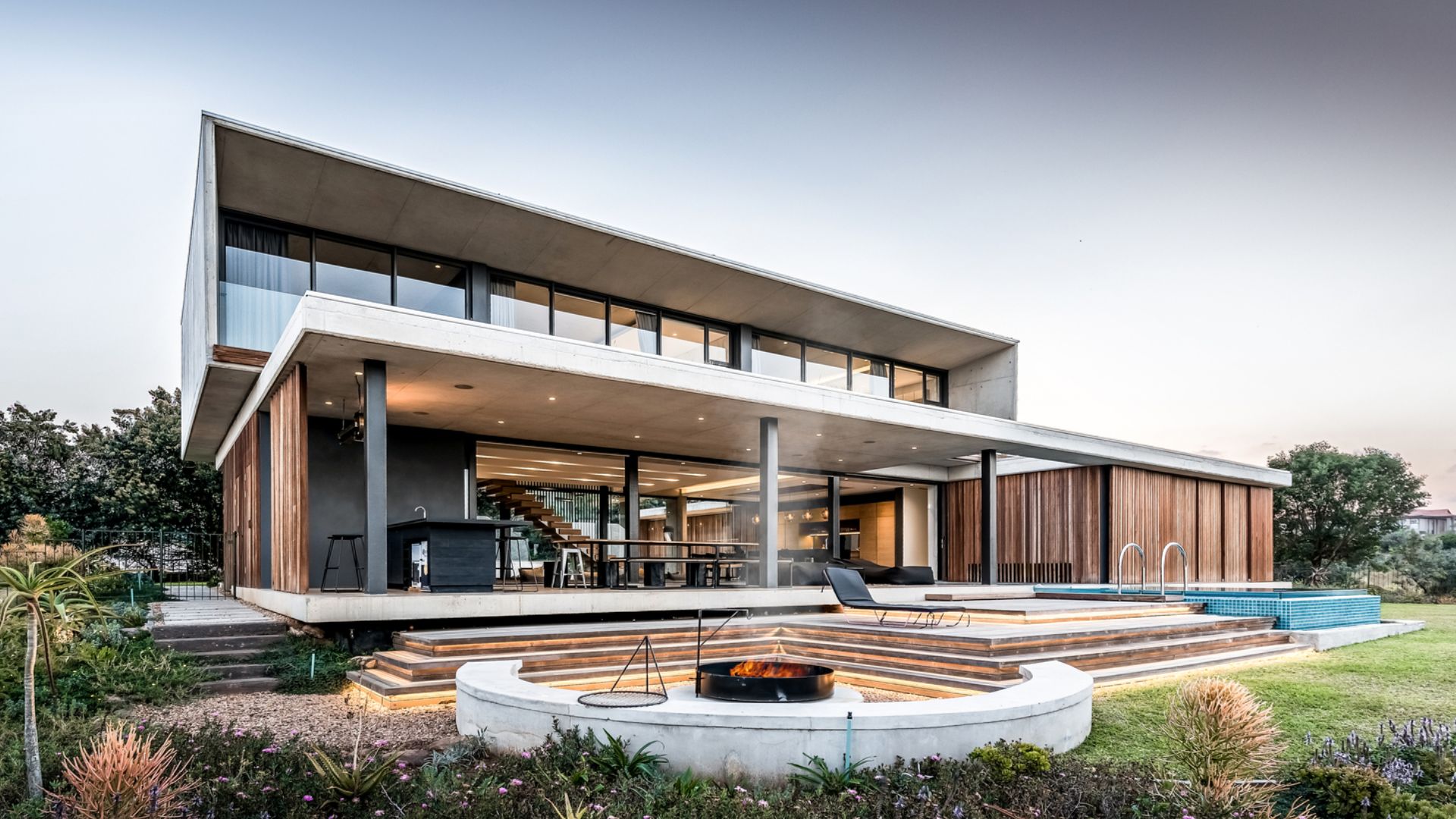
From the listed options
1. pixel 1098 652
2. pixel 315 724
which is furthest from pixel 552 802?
pixel 1098 652

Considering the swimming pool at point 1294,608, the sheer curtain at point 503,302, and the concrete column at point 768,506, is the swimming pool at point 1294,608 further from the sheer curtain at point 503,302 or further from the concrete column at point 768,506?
the sheer curtain at point 503,302

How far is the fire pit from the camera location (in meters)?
6.14

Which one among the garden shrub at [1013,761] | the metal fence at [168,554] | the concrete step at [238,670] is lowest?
the metal fence at [168,554]

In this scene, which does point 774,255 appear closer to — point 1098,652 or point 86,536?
point 1098,652

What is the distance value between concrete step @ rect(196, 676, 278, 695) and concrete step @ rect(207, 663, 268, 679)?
0.08 meters

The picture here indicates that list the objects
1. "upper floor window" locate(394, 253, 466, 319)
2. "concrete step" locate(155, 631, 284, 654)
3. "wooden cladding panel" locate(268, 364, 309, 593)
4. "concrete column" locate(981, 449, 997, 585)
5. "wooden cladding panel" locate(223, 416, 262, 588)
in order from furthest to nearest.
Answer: "concrete column" locate(981, 449, 997, 585), "upper floor window" locate(394, 253, 466, 319), "wooden cladding panel" locate(223, 416, 262, 588), "wooden cladding panel" locate(268, 364, 309, 593), "concrete step" locate(155, 631, 284, 654)

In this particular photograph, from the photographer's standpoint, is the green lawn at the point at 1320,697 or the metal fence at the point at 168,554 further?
the metal fence at the point at 168,554

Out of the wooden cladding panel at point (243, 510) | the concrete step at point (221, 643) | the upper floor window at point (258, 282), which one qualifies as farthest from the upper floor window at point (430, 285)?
the concrete step at point (221, 643)

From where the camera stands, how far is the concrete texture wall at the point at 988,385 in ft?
66.2

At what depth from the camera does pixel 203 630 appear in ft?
31.3

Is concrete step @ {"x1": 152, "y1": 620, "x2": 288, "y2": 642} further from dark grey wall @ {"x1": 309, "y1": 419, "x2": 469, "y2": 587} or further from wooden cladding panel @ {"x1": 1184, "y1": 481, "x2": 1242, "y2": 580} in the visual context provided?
wooden cladding panel @ {"x1": 1184, "y1": 481, "x2": 1242, "y2": 580}

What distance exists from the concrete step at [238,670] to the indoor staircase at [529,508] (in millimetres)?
9108

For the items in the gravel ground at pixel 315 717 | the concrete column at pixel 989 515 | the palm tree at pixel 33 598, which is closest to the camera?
the palm tree at pixel 33 598

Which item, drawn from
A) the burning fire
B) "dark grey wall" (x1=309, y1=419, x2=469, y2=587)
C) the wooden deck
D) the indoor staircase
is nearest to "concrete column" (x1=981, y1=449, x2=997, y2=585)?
the wooden deck
